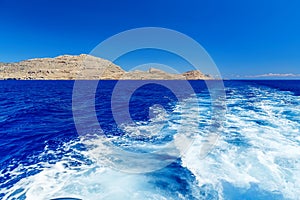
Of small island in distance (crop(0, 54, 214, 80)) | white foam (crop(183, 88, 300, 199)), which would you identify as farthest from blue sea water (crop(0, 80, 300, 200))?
small island in distance (crop(0, 54, 214, 80))

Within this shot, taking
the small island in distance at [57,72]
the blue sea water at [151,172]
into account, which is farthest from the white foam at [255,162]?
the small island in distance at [57,72]

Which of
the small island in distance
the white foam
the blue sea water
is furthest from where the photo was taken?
the small island in distance

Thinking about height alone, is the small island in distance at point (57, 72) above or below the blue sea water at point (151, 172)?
above

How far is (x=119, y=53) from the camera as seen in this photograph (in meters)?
9.03

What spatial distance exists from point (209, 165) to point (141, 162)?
2364mm

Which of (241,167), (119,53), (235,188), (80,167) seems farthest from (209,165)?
(119,53)

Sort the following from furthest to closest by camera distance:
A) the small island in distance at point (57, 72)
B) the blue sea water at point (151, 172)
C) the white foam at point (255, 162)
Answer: the small island in distance at point (57, 72)
the white foam at point (255, 162)
the blue sea water at point (151, 172)

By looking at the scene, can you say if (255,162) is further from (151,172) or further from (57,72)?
(57,72)

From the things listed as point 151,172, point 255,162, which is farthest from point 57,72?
point 255,162

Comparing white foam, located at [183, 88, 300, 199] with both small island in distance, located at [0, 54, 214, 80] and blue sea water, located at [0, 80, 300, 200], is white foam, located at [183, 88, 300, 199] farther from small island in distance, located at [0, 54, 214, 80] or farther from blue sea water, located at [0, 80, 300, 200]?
small island in distance, located at [0, 54, 214, 80]

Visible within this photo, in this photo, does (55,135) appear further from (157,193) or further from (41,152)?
(157,193)

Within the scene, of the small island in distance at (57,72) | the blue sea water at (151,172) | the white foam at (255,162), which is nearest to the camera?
the blue sea water at (151,172)

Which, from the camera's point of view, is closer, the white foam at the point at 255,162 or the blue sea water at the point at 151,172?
the blue sea water at the point at 151,172

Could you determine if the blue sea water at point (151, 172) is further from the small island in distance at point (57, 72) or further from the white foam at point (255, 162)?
the small island in distance at point (57, 72)
